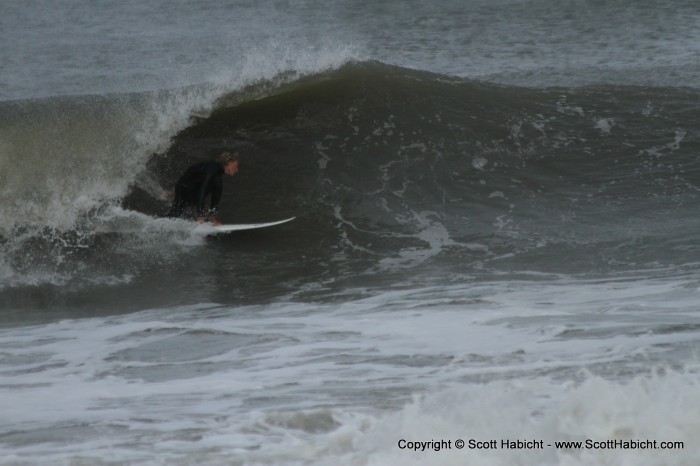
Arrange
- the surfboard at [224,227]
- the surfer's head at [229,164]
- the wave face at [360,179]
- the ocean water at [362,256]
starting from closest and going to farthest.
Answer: the ocean water at [362,256], the wave face at [360,179], the surfer's head at [229,164], the surfboard at [224,227]

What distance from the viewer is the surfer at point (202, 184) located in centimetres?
923

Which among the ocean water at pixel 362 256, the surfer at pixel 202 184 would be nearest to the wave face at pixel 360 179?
the ocean water at pixel 362 256

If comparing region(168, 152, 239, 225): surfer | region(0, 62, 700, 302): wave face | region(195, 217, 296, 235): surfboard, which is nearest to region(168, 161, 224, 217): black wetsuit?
region(168, 152, 239, 225): surfer

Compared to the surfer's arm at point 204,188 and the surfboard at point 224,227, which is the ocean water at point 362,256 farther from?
the surfer's arm at point 204,188

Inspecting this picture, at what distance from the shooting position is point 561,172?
37.3ft

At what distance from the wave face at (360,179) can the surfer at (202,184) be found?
0.24m

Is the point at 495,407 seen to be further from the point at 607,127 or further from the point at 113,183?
the point at 607,127

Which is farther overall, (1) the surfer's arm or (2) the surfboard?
(2) the surfboard

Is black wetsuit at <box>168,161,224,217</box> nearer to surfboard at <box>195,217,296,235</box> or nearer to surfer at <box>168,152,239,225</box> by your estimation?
surfer at <box>168,152,239,225</box>

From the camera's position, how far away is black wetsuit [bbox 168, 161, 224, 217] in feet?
30.3

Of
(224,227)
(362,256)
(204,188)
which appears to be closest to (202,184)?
(204,188)

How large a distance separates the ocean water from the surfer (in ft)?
0.93

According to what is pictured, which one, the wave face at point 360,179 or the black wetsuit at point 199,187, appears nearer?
the wave face at point 360,179

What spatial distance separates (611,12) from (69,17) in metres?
13.2
